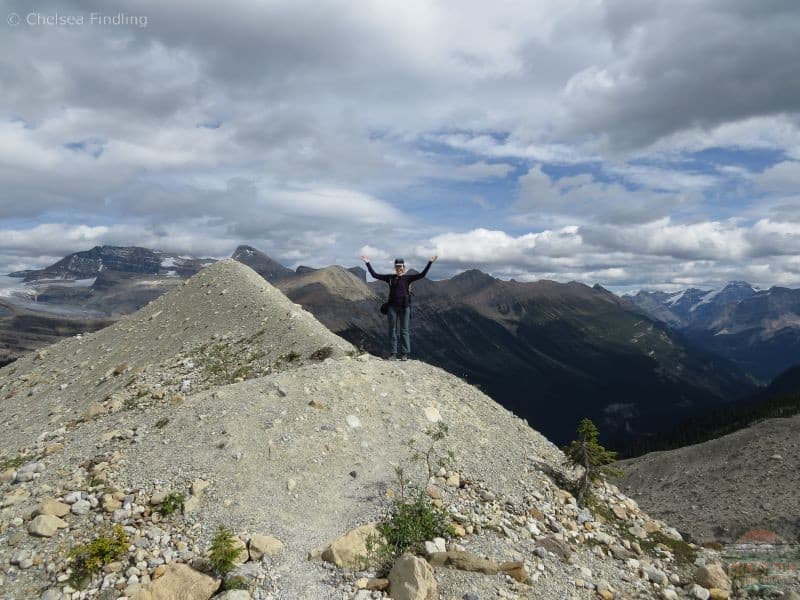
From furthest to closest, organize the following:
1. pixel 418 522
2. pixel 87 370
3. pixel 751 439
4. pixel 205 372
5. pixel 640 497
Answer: pixel 751 439 → pixel 640 497 → pixel 87 370 → pixel 205 372 → pixel 418 522

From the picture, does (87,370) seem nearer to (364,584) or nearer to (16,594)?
(16,594)

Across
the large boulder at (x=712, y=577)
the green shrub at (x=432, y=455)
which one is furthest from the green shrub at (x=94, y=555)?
the large boulder at (x=712, y=577)

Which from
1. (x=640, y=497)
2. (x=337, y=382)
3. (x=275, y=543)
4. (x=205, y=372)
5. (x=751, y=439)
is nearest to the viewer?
(x=275, y=543)

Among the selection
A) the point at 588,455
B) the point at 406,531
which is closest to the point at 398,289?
the point at 588,455

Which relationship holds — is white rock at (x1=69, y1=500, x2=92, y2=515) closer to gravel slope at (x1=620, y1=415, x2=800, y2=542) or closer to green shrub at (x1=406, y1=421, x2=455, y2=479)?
green shrub at (x1=406, y1=421, x2=455, y2=479)

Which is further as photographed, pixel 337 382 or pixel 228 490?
pixel 337 382

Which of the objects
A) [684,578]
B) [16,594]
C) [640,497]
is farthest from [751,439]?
[16,594]

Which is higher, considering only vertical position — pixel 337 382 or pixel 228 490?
pixel 337 382

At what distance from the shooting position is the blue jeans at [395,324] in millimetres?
23062

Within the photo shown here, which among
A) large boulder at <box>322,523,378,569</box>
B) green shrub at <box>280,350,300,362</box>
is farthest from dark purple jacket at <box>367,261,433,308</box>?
large boulder at <box>322,523,378,569</box>

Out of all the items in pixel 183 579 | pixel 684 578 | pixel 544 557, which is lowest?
pixel 684 578

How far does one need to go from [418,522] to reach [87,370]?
95.3 ft

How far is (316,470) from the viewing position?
14688 mm

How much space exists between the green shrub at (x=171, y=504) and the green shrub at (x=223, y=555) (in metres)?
2.40
